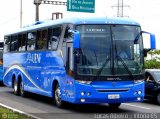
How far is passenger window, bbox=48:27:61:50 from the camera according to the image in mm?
17844

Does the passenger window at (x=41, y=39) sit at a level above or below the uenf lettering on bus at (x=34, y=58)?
above

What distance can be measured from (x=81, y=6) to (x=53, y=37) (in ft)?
54.6

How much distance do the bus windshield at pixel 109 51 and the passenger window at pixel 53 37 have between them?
1.83m

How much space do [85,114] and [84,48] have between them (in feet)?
7.01

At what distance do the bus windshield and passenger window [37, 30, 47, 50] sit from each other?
3.51 metres

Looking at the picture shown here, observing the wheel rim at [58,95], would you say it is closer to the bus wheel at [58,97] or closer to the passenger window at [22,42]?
the bus wheel at [58,97]

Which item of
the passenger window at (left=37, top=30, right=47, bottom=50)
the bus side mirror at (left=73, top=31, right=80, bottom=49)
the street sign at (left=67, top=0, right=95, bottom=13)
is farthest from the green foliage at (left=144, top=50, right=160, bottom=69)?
the bus side mirror at (left=73, top=31, right=80, bottom=49)

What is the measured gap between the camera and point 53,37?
1834 cm

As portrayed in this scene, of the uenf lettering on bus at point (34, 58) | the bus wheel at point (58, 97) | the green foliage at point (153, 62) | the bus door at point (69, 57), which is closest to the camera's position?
the bus door at point (69, 57)

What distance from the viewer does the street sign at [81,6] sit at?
34.6m

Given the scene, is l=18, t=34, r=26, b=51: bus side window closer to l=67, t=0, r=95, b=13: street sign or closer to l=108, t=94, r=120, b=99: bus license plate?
l=108, t=94, r=120, b=99: bus license plate

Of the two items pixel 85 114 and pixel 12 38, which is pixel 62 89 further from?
pixel 12 38

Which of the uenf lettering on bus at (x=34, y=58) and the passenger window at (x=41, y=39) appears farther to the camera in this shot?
the uenf lettering on bus at (x=34, y=58)

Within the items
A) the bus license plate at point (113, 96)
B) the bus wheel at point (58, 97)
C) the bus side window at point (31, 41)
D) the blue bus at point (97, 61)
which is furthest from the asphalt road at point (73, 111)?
the bus side window at point (31, 41)
